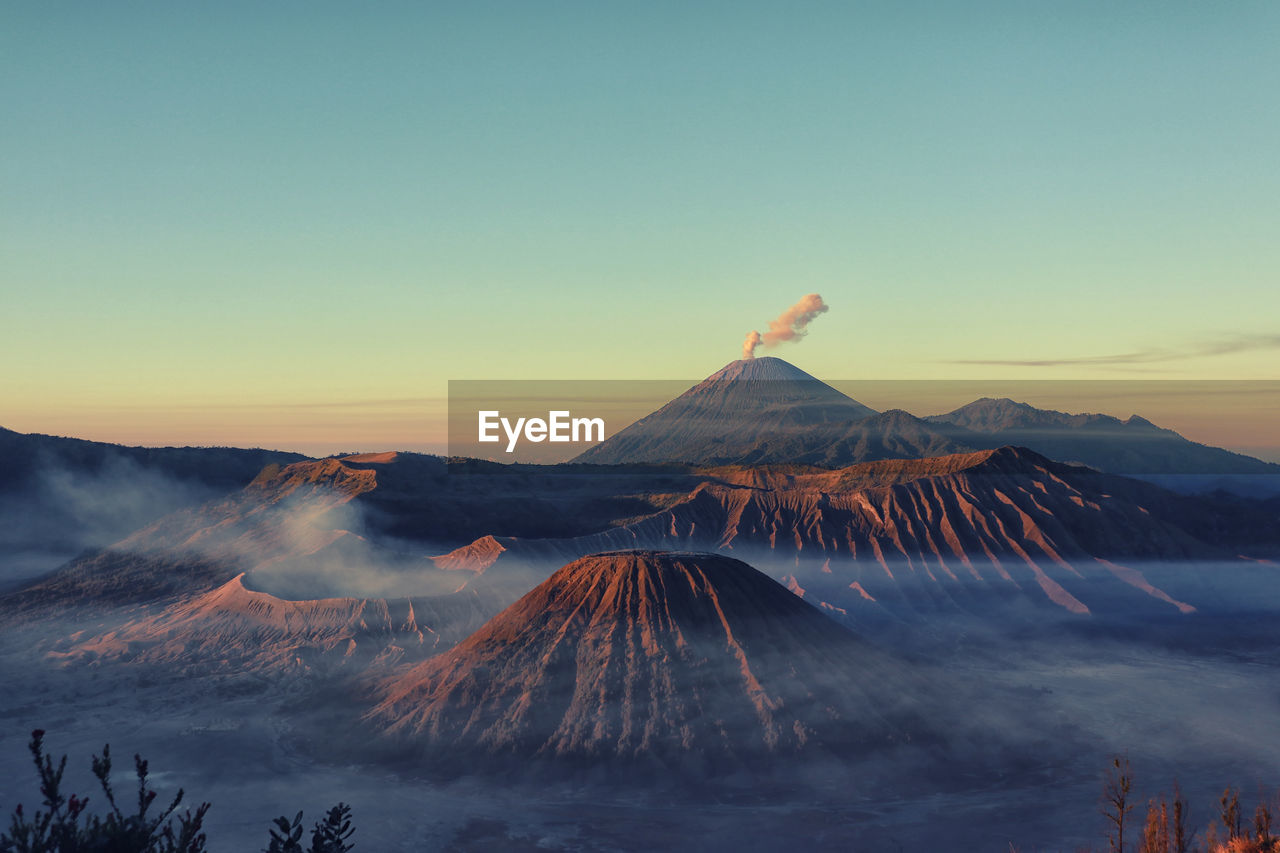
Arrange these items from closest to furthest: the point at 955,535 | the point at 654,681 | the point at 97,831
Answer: the point at 97,831 < the point at 654,681 < the point at 955,535

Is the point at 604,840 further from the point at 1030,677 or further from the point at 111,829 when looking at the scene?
the point at 1030,677

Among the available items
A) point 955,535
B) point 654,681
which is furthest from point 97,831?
point 955,535

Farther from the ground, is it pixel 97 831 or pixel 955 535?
pixel 97 831

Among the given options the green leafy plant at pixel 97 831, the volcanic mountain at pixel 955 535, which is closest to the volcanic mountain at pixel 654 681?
the volcanic mountain at pixel 955 535

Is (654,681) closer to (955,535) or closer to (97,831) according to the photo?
(97,831)

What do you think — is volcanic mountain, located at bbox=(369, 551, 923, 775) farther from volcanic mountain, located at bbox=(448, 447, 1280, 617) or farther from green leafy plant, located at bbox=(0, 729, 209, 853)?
green leafy plant, located at bbox=(0, 729, 209, 853)

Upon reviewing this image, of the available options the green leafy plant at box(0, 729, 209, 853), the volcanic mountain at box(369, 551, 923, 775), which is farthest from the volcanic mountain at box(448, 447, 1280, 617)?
the green leafy plant at box(0, 729, 209, 853)

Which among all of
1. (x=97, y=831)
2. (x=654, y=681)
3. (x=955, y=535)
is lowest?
(x=654, y=681)

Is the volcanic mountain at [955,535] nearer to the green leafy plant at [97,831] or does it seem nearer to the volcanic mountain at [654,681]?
the volcanic mountain at [654,681]
